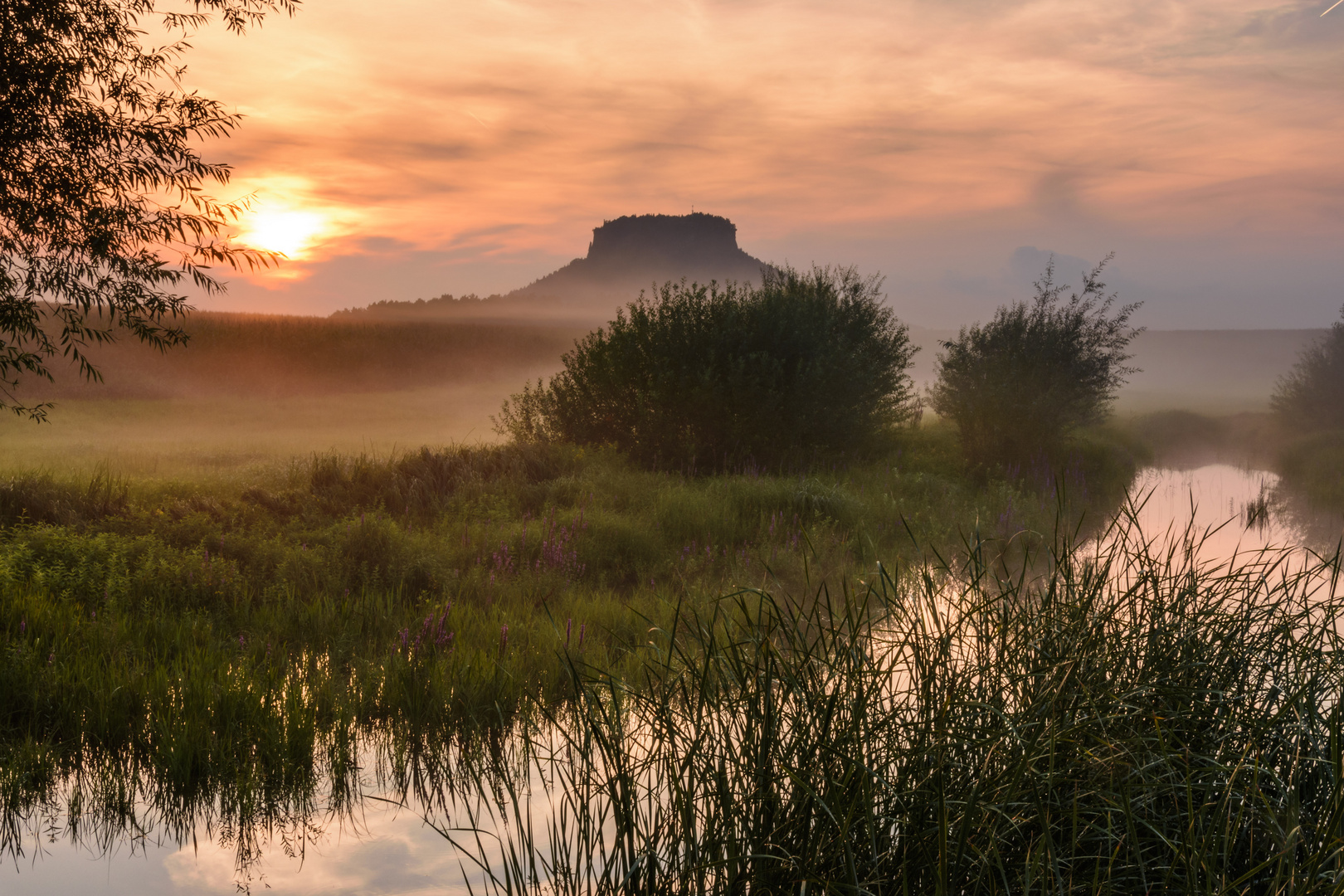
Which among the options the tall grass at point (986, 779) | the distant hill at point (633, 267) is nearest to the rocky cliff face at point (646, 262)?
the distant hill at point (633, 267)

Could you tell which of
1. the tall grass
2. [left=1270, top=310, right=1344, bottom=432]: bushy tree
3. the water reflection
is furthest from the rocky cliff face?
the tall grass

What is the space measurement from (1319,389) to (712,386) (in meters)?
29.3

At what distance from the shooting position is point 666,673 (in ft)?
11.7

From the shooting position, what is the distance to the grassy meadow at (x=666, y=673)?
277 cm

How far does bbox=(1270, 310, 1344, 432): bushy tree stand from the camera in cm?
3219

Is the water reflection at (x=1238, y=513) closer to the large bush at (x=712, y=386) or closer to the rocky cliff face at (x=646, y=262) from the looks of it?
the large bush at (x=712, y=386)

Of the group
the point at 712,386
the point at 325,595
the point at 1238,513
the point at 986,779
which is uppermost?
the point at 712,386

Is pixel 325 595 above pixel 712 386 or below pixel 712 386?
below

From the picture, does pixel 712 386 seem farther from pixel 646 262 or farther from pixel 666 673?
pixel 646 262

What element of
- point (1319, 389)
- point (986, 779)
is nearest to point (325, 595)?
point (986, 779)

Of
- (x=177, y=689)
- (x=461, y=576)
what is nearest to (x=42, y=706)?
(x=177, y=689)

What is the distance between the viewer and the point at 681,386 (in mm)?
17422

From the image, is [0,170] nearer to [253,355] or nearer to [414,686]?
[414,686]

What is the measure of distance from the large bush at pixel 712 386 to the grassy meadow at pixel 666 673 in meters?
1.09
